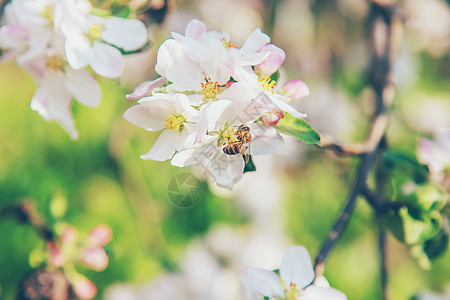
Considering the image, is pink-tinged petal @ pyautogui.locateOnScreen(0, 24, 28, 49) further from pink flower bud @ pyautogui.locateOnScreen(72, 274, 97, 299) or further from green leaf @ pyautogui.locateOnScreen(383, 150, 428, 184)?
green leaf @ pyautogui.locateOnScreen(383, 150, 428, 184)

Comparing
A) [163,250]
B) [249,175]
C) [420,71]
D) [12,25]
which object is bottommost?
[163,250]

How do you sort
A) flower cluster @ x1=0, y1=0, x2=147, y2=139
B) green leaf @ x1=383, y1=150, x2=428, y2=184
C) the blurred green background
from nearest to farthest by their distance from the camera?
flower cluster @ x1=0, y1=0, x2=147, y2=139 < green leaf @ x1=383, y1=150, x2=428, y2=184 < the blurred green background

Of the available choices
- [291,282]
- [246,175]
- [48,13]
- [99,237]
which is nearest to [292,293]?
[291,282]

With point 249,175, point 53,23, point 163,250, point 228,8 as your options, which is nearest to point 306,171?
point 249,175

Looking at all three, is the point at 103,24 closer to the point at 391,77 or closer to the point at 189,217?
the point at 391,77

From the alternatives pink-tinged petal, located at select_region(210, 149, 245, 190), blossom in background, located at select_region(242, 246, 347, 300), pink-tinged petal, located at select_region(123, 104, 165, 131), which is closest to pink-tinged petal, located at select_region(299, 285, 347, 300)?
blossom in background, located at select_region(242, 246, 347, 300)

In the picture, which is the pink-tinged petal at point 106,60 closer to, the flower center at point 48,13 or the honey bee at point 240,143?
the flower center at point 48,13

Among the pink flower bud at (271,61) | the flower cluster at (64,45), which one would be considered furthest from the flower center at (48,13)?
the pink flower bud at (271,61)

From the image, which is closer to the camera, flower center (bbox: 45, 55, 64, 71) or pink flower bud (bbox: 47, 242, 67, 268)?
flower center (bbox: 45, 55, 64, 71)
